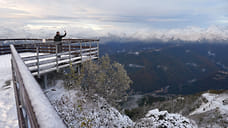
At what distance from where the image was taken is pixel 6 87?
8.05 m

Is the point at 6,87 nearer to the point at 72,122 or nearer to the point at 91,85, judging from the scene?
the point at 72,122

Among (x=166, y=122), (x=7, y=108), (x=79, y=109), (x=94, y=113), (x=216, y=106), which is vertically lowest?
(x=216, y=106)

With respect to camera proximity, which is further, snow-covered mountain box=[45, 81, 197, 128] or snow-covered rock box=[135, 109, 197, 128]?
snow-covered rock box=[135, 109, 197, 128]

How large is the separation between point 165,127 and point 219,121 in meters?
4.23

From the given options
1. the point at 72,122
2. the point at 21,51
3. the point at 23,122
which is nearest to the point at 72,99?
the point at 72,122

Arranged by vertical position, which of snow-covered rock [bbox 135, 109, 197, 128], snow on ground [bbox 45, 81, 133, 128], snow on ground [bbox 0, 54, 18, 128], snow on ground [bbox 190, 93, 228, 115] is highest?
snow on ground [bbox 0, 54, 18, 128]

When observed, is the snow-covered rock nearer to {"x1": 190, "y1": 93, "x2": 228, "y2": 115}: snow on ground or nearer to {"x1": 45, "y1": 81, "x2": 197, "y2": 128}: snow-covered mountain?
{"x1": 45, "y1": 81, "x2": 197, "y2": 128}: snow-covered mountain

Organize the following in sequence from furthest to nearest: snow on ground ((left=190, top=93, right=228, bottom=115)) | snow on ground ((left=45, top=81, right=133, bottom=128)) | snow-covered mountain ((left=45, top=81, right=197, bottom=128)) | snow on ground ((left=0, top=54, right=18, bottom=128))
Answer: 1. snow on ground ((left=190, top=93, right=228, bottom=115))
2. snow-covered mountain ((left=45, top=81, right=197, bottom=128))
3. snow on ground ((left=45, top=81, right=133, bottom=128))
4. snow on ground ((left=0, top=54, right=18, bottom=128))

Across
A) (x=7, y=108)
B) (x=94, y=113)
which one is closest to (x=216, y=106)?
(x=94, y=113)

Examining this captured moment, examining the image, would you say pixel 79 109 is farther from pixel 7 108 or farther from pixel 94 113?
pixel 7 108

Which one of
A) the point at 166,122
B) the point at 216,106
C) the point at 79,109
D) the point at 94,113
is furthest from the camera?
the point at 216,106

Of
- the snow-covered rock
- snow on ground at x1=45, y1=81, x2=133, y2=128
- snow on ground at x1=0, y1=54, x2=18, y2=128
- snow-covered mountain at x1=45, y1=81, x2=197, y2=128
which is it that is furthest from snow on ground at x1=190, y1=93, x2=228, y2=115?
snow on ground at x1=0, y1=54, x2=18, y2=128

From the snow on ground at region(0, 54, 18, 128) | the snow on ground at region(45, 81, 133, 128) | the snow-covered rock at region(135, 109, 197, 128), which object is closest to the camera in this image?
the snow on ground at region(0, 54, 18, 128)

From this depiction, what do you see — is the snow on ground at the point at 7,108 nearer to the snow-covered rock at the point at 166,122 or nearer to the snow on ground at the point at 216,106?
the snow-covered rock at the point at 166,122
